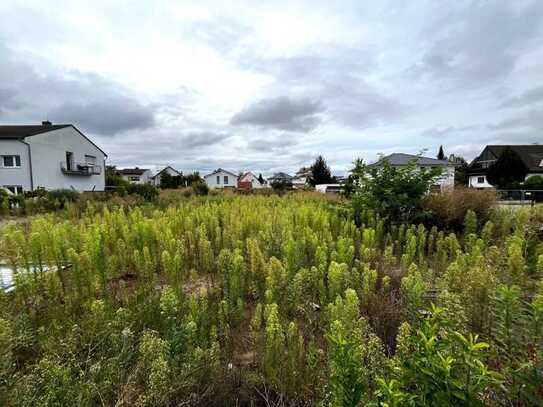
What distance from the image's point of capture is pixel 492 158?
40906mm

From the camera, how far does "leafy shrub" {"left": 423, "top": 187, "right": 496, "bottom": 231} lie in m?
5.95

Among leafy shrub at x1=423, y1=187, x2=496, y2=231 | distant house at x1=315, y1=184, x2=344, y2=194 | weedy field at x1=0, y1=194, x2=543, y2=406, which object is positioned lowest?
weedy field at x1=0, y1=194, x2=543, y2=406

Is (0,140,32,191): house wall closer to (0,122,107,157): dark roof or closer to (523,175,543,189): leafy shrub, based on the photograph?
(0,122,107,157): dark roof

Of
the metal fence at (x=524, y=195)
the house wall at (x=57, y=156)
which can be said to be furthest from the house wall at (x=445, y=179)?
the house wall at (x=57, y=156)

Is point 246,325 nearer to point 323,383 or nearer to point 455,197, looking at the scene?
point 323,383

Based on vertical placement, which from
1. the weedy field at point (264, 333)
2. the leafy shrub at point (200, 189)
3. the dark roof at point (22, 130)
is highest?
the dark roof at point (22, 130)

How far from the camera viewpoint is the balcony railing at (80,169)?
25.7 meters

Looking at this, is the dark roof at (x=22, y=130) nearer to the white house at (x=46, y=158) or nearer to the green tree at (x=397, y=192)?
the white house at (x=46, y=158)

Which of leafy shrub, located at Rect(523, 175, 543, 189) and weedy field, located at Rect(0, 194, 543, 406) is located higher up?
leafy shrub, located at Rect(523, 175, 543, 189)

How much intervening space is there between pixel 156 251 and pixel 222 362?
2380mm

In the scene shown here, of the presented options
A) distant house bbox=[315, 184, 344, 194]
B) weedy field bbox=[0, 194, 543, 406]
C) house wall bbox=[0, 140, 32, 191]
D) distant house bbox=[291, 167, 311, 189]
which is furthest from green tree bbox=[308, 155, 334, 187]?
weedy field bbox=[0, 194, 543, 406]

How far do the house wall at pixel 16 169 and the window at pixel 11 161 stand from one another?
24 centimetres

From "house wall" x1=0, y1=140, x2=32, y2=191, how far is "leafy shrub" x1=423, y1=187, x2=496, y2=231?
2822 centimetres

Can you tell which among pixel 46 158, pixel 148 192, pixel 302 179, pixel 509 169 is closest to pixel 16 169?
pixel 46 158
